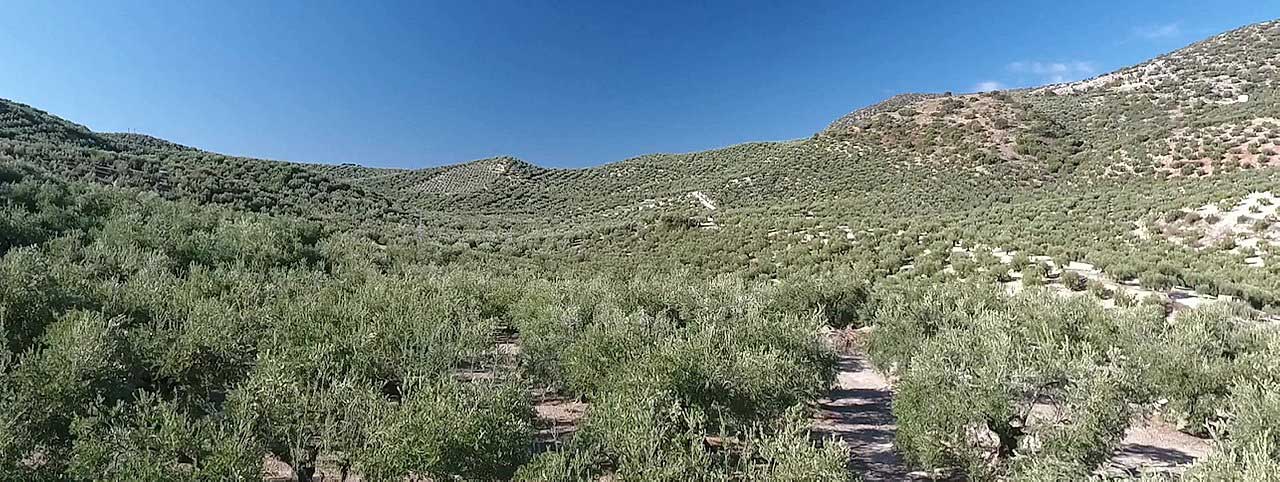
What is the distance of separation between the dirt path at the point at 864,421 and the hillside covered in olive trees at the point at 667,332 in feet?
0.31

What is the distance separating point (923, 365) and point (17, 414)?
12.6 metres

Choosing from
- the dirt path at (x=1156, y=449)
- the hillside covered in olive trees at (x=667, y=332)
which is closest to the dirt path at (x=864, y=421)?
the hillside covered in olive trees at (x=667, y=332)

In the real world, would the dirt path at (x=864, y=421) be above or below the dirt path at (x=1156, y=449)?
below

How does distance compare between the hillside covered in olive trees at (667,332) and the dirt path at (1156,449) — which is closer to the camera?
the hillside covered in olive trees at (667,332)

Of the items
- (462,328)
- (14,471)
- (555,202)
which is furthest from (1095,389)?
(555,202)

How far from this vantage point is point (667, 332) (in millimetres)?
13125

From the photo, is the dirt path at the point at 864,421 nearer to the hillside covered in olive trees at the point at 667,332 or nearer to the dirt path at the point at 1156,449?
the hillside covered in olive trees at the point at 667,332

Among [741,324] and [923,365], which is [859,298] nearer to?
[741,324]

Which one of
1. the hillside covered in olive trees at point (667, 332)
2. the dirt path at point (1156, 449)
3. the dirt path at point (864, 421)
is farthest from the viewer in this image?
the dirt path at point (864, 421)

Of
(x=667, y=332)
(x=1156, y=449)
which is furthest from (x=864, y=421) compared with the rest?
(x=1156, y=449)

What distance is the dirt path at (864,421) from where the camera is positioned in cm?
1057

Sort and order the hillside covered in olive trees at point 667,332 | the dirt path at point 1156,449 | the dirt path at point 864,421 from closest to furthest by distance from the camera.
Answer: the hillside covered in olive trees at point 667,332
the dirt path at point 1156,449
the dirt path at point 864,421

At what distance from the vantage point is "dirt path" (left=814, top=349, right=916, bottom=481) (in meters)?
10.6

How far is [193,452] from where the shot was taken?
682cm
